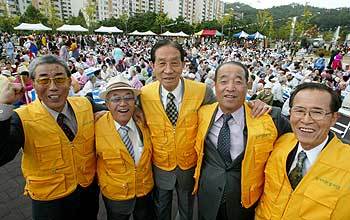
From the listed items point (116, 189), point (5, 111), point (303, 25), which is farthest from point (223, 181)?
point (303, 25)

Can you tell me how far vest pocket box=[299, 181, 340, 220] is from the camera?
180 centimetres

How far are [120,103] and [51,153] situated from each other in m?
0.74

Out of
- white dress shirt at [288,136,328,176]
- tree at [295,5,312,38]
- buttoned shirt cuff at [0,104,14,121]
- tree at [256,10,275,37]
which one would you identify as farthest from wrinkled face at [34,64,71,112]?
tree at [256,10,275,37]

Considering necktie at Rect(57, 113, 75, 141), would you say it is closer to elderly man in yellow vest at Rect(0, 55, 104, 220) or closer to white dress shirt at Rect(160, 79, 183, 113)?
elderly man in yellow vest at Rect(0, 55, 104, 220)

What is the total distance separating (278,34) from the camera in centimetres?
5534

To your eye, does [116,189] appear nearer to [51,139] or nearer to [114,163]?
[114,163]

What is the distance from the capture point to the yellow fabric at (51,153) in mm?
2229

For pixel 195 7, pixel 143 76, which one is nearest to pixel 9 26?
pixel 143 76

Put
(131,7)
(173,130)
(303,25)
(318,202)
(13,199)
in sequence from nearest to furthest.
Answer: (318,202), (173,130), (13,199), (303,25), (131,7)

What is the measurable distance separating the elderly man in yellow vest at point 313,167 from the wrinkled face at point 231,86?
0.47m

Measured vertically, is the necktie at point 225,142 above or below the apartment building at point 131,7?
below

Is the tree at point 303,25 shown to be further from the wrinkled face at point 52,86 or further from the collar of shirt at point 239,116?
the wrinkled face at point 52,86

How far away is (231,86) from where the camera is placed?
234cm

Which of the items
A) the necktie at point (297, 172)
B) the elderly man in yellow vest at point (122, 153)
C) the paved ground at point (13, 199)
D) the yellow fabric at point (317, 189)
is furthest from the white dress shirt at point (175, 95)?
the paved ground at point (13, 199)
